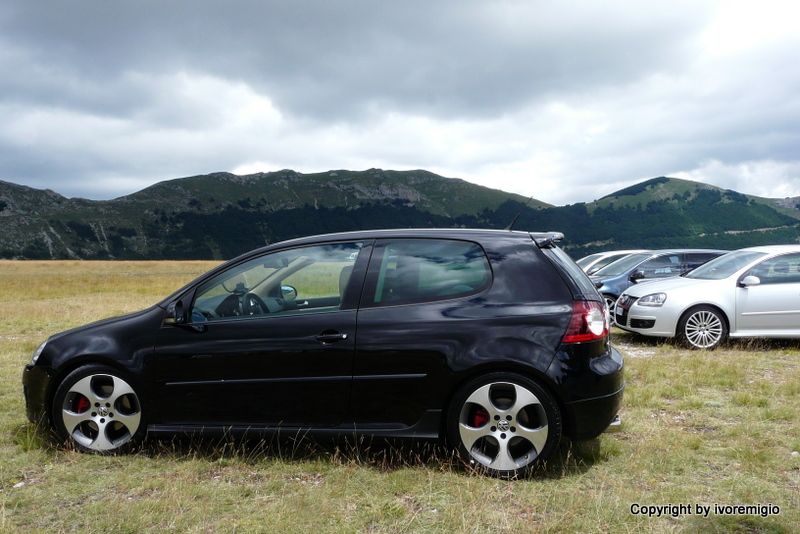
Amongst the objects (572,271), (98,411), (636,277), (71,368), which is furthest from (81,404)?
(636,277)

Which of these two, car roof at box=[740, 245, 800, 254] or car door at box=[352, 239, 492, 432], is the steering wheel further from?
car roof at box=[740, 245, 800, 254]

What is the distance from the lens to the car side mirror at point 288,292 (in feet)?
15.1

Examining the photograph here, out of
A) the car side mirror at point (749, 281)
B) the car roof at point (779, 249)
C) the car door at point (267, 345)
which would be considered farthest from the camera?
the car roof at point (779, 249)

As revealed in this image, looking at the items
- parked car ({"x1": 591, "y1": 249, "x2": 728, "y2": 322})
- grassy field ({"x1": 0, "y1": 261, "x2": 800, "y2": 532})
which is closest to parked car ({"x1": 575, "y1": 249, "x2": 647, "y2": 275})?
parked car ({"x1": 591, "y1": 249, "x2": 728, "y2": 322})

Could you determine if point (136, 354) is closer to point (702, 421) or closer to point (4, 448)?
point (4, 448)

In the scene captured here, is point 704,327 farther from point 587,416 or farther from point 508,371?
point 508,371

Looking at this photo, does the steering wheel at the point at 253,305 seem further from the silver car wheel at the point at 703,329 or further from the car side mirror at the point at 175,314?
the silver car wheel at the point at 703,329

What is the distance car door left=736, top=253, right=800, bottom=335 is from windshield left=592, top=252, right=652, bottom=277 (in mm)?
5040

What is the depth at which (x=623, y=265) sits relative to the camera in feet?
50.4

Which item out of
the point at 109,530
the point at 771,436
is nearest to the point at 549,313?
the point at 771,436

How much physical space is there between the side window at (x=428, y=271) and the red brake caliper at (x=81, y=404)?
8.02ft

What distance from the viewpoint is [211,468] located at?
14.2ft

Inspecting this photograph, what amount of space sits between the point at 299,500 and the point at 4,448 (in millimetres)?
2821

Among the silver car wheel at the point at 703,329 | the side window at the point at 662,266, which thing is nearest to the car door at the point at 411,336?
the silver car wheel at the point at 703,329
